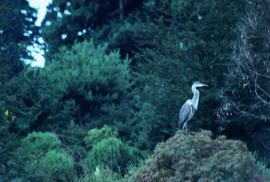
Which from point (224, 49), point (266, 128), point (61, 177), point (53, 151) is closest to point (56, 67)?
point (53, 151)

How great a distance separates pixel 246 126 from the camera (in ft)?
→ 34.9

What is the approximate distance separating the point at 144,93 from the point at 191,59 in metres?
1.92

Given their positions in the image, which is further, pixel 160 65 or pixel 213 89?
pixel 160 65

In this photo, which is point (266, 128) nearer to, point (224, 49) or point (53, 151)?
point (224, 49)

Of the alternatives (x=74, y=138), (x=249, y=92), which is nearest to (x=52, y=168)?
(x=74, y=138)

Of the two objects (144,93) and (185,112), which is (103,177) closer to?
(185,112)

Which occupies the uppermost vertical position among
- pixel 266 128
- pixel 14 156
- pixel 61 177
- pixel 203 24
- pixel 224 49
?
pixel 203 24

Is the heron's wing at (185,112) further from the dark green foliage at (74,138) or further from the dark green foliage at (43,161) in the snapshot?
the dark green foliage at (74,138)

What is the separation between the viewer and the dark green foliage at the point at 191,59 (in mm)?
10836

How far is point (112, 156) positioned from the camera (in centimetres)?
1141

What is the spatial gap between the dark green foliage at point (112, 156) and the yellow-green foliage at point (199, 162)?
4.16m

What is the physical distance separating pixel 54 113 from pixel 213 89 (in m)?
7.02

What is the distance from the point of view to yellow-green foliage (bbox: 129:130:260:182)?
587 centimetres

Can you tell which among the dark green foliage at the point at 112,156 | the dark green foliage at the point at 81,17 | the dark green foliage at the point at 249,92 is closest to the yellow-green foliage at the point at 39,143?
the dark green foliage at the point at 112,156
